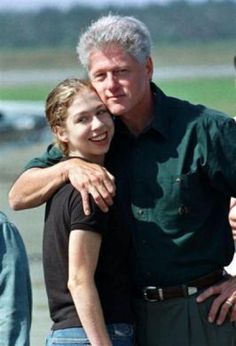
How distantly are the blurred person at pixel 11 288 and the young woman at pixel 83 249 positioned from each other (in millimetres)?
167

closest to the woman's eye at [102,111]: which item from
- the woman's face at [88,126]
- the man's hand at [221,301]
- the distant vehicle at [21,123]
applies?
the woman's face at [88,126]

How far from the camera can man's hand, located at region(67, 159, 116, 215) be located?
3930 millimetres

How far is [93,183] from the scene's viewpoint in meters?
3.94

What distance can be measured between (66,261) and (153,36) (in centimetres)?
908

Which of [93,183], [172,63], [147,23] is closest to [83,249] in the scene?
[93,183]

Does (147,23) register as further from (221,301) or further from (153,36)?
(221,301)

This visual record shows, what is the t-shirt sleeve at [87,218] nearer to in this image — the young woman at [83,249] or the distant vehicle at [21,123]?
the young woman at [83,249]

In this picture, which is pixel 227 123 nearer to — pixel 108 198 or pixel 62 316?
pixel 108 198

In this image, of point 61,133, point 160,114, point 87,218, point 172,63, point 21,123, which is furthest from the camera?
point 172,63

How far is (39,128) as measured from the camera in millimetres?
11344

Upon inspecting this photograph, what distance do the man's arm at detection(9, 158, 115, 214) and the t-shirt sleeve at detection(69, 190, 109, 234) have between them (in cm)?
2

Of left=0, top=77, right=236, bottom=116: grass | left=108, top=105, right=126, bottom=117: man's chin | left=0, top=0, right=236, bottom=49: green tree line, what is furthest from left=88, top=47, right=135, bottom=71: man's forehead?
left=0, top=0, right=236, bottom=49: green tree line

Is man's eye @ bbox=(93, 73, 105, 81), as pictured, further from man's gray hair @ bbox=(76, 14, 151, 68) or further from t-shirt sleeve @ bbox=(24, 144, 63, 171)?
t-shirt sleeve @ bbox=(24, 144, 63, 171)

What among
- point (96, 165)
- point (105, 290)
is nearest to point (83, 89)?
point (96, 165)
